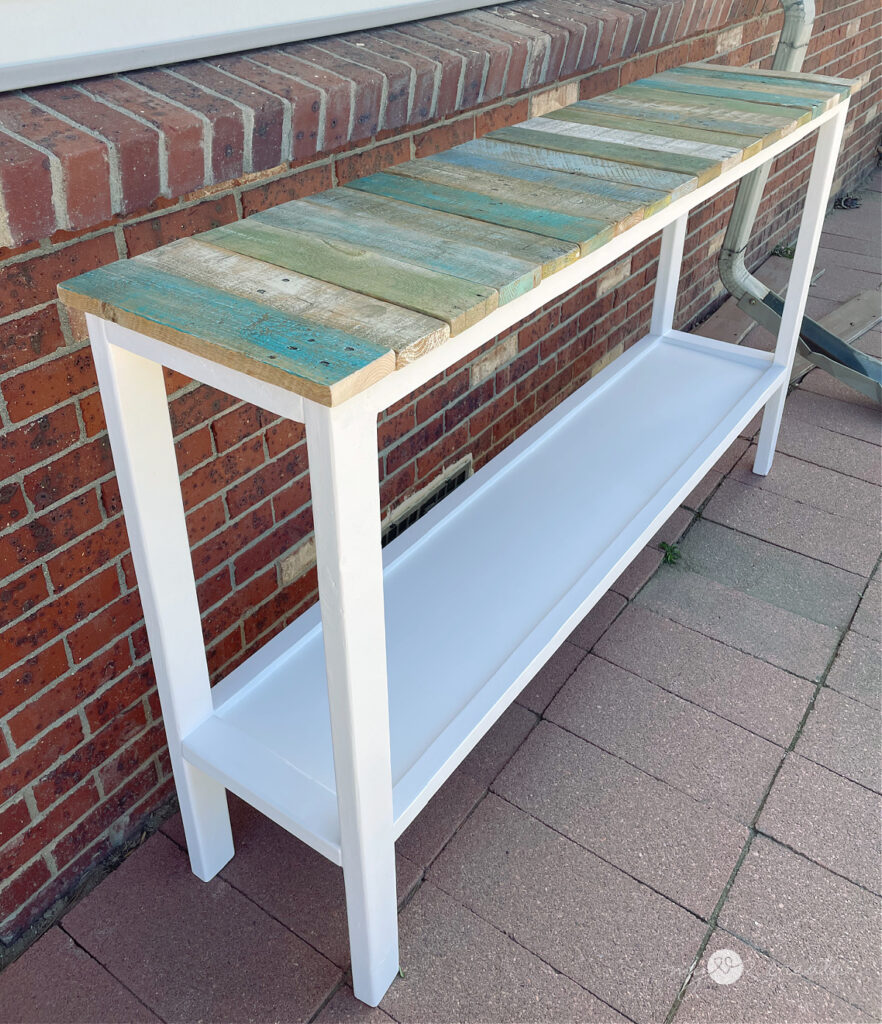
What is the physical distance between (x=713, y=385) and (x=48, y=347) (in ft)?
6.27

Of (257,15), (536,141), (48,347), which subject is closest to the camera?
(48,347)

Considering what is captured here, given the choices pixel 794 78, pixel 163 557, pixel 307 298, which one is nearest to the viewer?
pixel 307 298

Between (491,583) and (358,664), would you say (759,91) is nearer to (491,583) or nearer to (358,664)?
(491,583)

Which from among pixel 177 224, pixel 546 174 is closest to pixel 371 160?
pixel 546 174

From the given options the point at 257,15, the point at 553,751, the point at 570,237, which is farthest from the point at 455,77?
the point at 553,751

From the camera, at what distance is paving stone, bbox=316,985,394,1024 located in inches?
60.1

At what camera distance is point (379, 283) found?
119 centimetres

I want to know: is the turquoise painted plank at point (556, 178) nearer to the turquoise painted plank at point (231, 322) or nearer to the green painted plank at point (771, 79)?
the turquoise painted plank at point (231, 322)

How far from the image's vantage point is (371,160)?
1.86 m

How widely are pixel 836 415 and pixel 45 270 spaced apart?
2865 mm

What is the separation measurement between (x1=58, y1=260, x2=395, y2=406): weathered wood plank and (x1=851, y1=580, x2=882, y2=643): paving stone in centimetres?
185

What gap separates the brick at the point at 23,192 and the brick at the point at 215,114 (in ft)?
1.01

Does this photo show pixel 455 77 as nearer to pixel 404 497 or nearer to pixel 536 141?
pixel 536 141

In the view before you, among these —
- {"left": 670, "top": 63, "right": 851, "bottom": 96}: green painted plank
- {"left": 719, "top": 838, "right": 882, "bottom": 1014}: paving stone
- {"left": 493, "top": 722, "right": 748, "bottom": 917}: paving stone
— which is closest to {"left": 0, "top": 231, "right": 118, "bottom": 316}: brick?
{"left": 493, "top": 722, "right": 748, "bottom": 917}: paving stone
